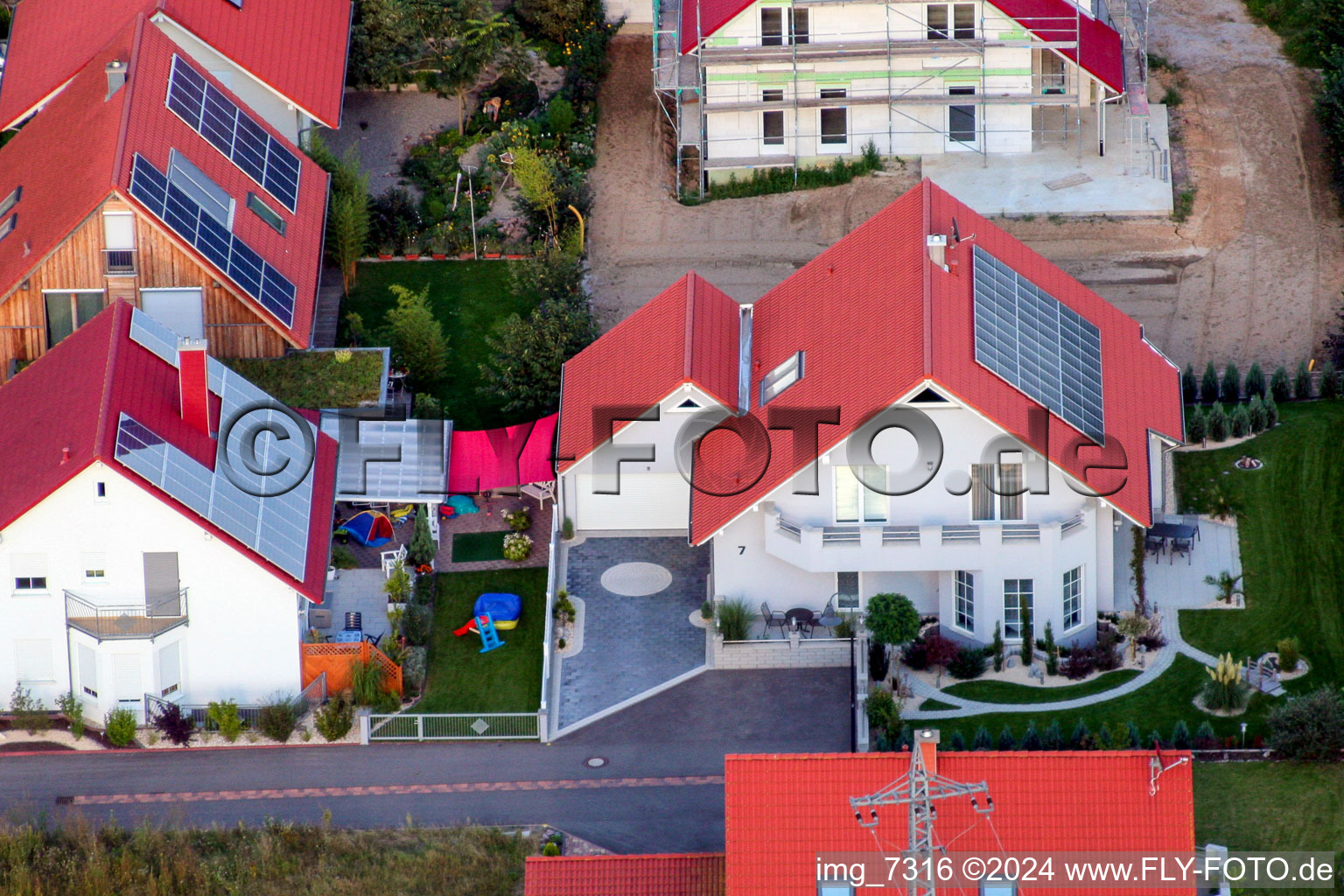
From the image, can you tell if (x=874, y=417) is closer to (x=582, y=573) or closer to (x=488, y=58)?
(x=582, y=573)

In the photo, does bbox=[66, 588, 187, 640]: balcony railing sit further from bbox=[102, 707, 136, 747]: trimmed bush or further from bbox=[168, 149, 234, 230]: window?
bbox=[168, 149, 234, 230]: window

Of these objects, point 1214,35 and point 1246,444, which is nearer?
point 1246,444

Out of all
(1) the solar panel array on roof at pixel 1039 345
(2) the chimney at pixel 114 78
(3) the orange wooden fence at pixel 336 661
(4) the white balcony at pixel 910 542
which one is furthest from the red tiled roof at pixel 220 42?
(4) the white balcony at pixel 910 542

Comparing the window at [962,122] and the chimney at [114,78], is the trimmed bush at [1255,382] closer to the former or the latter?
the window at [962,122]

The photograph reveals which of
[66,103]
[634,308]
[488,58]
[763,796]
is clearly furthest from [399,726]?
[488,58]

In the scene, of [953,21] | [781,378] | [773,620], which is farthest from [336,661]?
[953,21]

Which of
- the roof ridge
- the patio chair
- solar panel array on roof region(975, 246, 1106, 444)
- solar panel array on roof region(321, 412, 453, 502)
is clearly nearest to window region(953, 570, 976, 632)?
the patio chair
